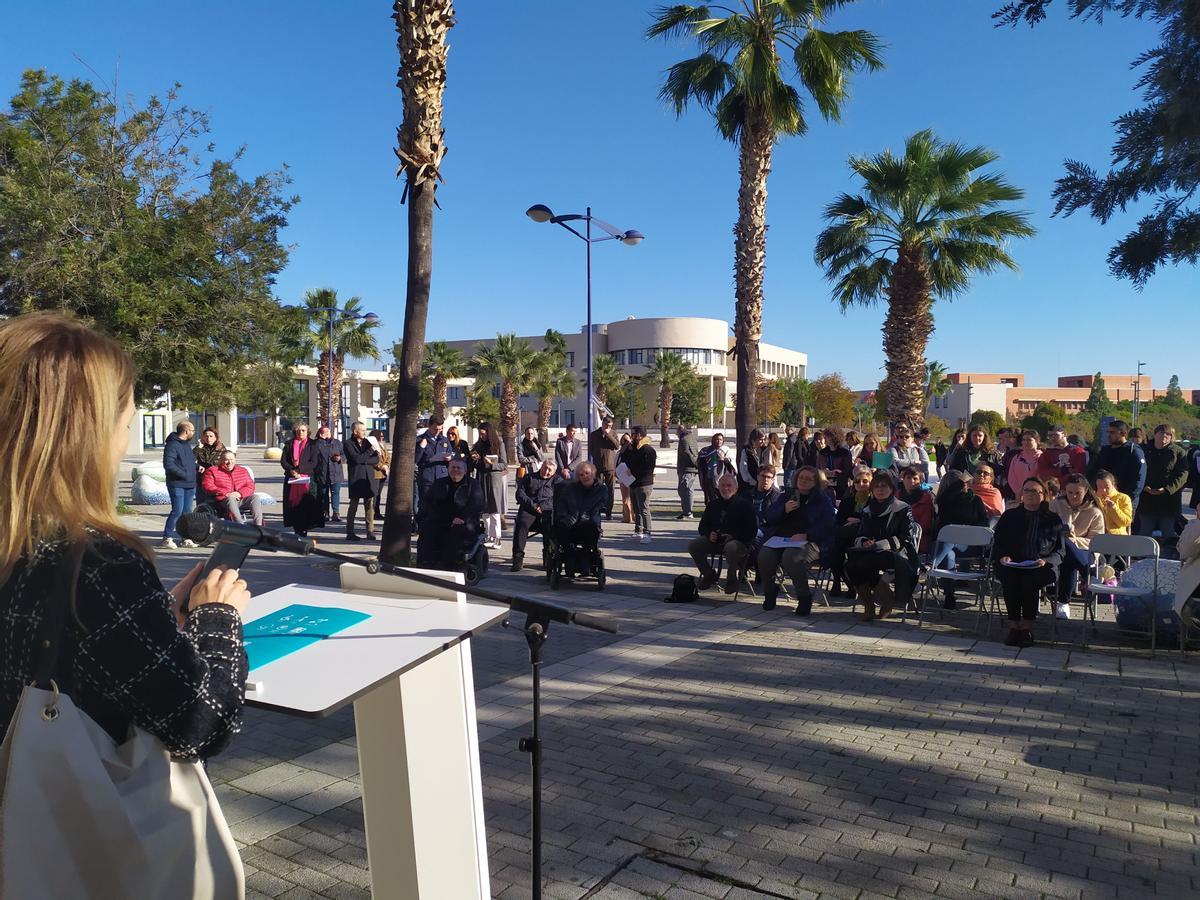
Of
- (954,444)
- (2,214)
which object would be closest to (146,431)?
(2,214)

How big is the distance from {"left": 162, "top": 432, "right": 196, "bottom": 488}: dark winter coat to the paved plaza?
22.5 ft

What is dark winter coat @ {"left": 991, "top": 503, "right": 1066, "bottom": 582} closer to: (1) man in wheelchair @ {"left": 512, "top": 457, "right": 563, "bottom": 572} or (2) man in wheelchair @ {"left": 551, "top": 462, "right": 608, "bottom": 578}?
(2) man in wheelchair @ {"left": 551, "top": 462, "right": 608, "bottom": 578}

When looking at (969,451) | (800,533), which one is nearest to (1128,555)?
(800,533)

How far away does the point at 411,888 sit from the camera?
8.37ft

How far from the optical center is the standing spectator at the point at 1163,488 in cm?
1124

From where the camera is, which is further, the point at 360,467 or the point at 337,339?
the point at 337,339

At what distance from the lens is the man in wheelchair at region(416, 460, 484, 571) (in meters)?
10.0

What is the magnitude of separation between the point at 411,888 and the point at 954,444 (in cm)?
1305

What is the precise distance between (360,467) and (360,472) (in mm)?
79

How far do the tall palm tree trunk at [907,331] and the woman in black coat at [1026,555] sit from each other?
12172 millimetres

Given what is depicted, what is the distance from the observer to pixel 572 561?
1007cm

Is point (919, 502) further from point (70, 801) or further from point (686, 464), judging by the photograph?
point (70, 801)

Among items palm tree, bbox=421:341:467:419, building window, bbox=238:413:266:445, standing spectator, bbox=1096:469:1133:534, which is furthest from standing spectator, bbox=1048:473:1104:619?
building window, bbox=238:413:266:445

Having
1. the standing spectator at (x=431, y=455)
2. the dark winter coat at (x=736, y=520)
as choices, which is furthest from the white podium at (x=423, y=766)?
the standing spectator at (x=431, y=455)
